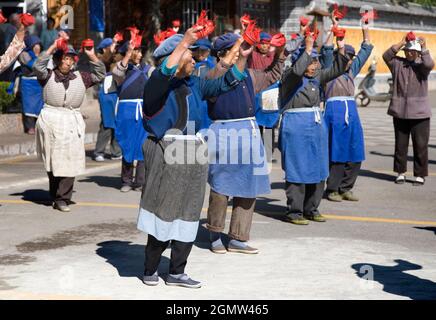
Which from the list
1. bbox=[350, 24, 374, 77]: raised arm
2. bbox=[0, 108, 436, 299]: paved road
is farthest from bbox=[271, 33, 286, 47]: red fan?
bbox=[350, 24, 374, 77]: raised arm

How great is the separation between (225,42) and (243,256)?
5.89 feet

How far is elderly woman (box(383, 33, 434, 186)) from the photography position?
12289 mm

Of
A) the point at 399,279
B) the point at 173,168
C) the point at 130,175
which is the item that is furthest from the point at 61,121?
the point at 399,279

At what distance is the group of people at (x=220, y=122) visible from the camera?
680 cm

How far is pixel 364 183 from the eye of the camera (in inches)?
492

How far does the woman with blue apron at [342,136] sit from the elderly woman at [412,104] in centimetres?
146

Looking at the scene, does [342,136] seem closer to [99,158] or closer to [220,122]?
[220,122]

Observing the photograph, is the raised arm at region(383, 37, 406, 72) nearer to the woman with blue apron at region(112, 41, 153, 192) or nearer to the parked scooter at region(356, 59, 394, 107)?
the woman with blue apron at region(112, 41, 153, 192)

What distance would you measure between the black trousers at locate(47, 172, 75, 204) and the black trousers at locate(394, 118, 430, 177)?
4.50 meters

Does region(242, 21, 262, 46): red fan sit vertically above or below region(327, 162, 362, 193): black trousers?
above

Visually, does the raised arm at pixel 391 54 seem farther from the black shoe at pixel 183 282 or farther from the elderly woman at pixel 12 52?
the black shoe at pixel 183 282

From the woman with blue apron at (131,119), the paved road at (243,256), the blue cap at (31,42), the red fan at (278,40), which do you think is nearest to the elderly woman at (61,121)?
the paved road at (243,256)
